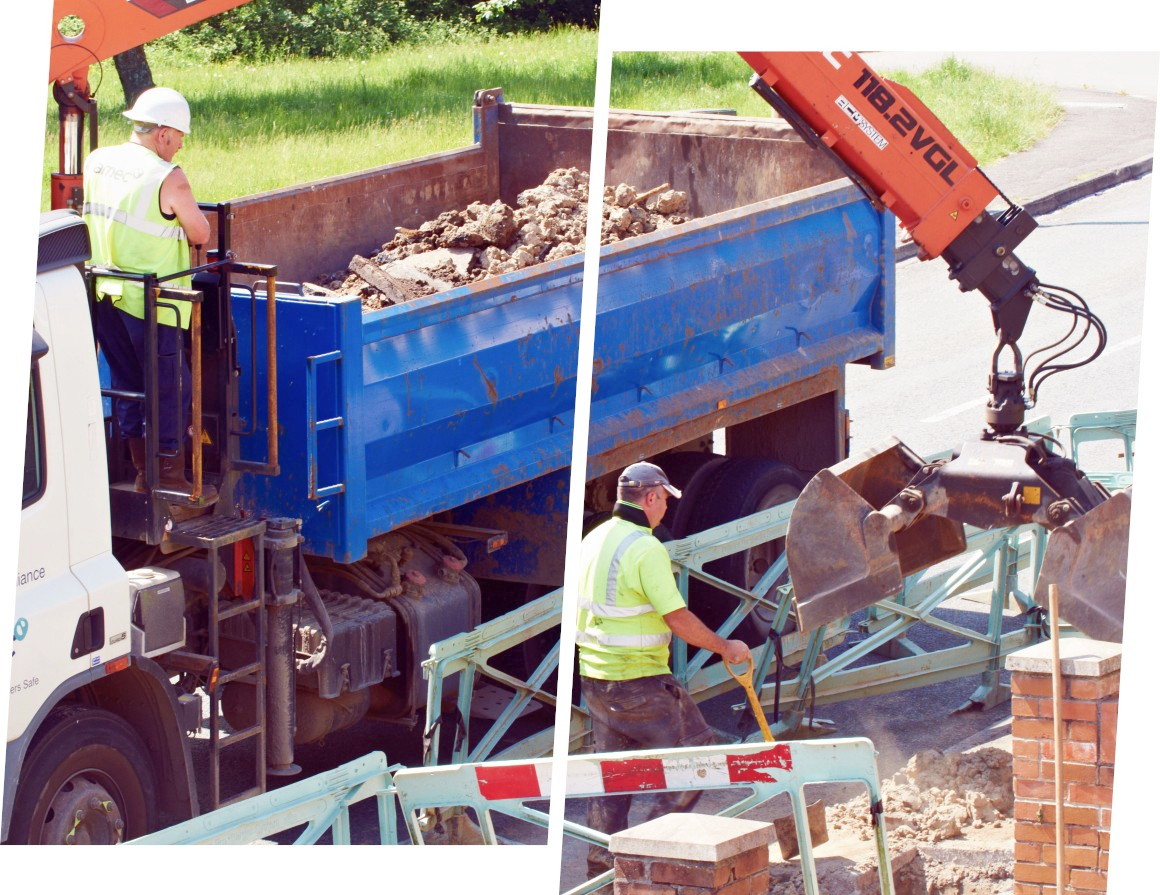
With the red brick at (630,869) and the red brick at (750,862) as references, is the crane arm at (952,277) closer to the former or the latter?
the red brick at (750,862)

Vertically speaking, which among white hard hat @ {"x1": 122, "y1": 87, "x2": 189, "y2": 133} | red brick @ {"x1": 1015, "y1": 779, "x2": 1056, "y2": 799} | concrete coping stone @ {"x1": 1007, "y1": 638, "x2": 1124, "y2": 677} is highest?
white hard hat @ {"x1": 122, "y1": 87, "x2": 189, "y2": 133}

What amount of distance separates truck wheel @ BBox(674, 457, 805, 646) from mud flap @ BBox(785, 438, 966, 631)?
5.67 feet

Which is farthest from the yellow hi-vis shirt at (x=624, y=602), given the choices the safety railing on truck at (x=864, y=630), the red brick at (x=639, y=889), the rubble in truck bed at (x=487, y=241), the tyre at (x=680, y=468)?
the rubble in truck bed at (x=487, y=241)

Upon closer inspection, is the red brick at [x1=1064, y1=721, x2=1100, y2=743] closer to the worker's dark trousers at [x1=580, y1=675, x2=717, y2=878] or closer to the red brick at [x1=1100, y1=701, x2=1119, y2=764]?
the red brick at [x1=1100, y1=701, x2=1119, y2=764]

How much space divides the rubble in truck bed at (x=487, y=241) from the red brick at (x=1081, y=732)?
3.45m

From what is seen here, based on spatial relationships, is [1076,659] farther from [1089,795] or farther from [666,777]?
[666,777]

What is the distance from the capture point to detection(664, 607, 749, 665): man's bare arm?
18.2 feet

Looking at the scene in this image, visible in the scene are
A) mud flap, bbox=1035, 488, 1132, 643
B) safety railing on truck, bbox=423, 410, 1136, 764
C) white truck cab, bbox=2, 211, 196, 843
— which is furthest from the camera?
safety railing on truck, bbox=423, 410, 1136, 764

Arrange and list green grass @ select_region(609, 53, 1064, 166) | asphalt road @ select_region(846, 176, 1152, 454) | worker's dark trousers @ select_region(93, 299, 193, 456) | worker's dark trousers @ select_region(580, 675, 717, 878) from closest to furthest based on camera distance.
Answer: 1. worker's dark trousers @ select_region(93, 299, 193, 456)
2. green grass @ select_region(609, 53, 1064, 166)
3. worker's dark trousers @ select_region(580, 675, 717, 878)
4. asphalt road @ select_region(846, 176, 1152, 454)

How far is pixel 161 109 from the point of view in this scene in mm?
5426

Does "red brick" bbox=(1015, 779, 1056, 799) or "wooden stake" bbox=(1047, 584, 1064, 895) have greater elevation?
"wooden stake" bbox=(1047, 584, 1064, 895)

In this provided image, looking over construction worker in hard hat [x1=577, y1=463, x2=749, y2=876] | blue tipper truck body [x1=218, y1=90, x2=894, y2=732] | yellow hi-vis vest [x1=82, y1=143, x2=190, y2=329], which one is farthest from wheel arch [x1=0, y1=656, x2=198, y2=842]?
construction worker in hard hat [x1=577, y1=463, x2=749, y2=876]

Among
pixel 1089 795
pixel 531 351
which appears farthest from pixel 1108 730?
pixel 531 351

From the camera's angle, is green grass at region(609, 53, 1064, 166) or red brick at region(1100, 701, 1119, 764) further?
green grass at region(609, 53, 1064, 166)
